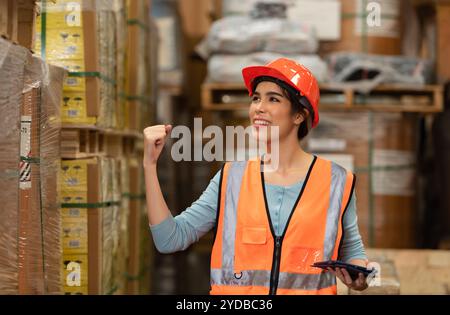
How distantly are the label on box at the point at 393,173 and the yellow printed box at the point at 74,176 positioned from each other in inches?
98.8

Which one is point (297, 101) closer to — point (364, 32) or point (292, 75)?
point (292, 75)

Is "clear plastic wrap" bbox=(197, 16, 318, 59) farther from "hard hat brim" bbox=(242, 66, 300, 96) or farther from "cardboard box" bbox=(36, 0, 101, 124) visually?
"hard hat brim" bbox=(242, 66, 300, 96)

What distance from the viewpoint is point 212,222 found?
292 centimetres

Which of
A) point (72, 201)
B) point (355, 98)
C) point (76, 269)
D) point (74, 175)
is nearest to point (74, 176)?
point (74, 175)

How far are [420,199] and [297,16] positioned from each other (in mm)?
→ 1940

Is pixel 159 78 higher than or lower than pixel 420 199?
higher

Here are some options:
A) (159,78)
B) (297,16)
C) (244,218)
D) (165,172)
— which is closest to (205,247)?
(165,172)

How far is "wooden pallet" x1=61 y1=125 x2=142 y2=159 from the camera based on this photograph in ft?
12.7

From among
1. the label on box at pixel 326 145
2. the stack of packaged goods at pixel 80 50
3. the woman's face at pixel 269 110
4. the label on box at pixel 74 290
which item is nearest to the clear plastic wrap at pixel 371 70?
the label on box at pixel 326 145

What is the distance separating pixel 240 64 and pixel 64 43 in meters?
1.98

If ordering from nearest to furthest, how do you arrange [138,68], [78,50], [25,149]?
[25,149], [78,50], [138,68]

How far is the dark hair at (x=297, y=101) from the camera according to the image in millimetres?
2807
